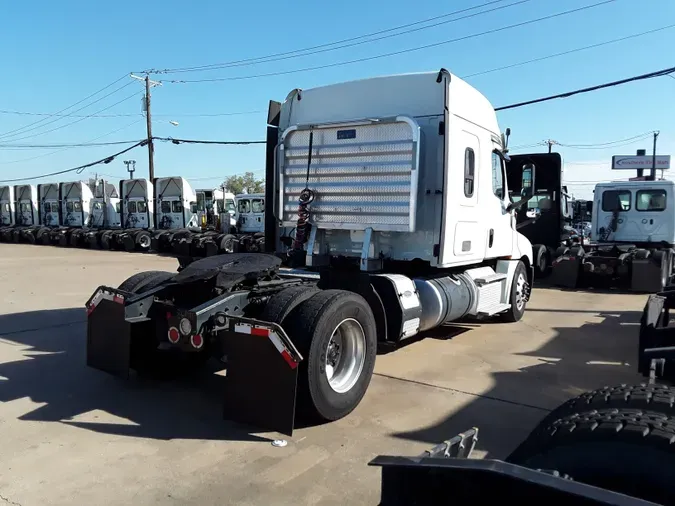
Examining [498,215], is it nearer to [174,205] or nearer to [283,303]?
[283,303]

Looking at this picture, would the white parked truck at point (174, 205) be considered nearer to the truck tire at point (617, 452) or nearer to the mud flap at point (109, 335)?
the mud flap at point (109, 335)

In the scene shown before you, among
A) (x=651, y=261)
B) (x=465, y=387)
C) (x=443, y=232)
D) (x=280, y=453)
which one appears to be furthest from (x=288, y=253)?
(x=651, y=261)

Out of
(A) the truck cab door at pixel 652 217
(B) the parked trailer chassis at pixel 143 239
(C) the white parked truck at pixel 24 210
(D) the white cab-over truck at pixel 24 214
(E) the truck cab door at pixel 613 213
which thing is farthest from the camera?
(C) the white parked truck at pixel 24 210

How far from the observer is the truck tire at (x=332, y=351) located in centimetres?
427

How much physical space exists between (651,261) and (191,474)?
12179mm

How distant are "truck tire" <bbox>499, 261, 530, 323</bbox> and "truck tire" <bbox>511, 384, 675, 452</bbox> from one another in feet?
21.6

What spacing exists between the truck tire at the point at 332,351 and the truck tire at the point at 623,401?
2.18 meters

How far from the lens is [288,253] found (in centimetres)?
719

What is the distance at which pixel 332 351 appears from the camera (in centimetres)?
486

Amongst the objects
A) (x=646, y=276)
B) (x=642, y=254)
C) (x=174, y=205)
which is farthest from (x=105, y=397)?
(x=174, y=205)

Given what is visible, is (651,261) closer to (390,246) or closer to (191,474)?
(390,246)

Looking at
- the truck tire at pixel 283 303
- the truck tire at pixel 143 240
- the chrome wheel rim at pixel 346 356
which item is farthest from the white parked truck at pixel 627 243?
the truck tire at pixel 143 240

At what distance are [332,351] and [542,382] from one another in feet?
8.09

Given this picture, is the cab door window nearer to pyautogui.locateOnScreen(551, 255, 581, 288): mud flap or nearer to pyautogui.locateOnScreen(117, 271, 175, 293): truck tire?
pyautogui.locateOnScreen(117, 271, 175, 293): truck tire
